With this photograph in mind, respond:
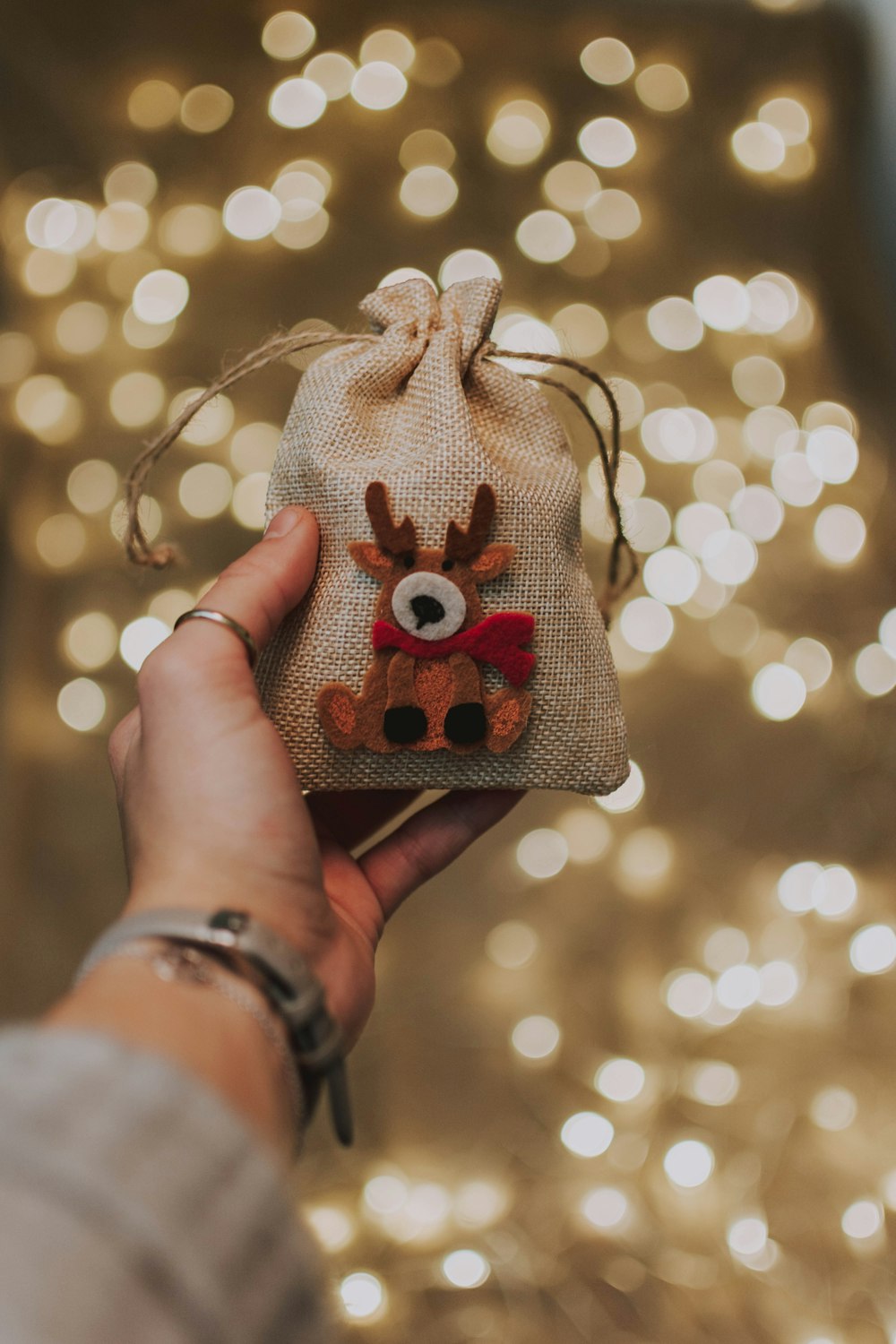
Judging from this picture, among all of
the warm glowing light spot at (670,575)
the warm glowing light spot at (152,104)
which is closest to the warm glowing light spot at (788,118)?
the warm glowing light spot at (670,575)

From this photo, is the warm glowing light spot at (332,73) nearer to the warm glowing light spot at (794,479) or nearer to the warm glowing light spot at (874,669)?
the warm glowing light spot at (794,479)

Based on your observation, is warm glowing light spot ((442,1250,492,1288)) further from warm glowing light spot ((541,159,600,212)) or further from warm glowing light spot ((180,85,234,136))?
warm glowing light spot ((180,85,234,136))

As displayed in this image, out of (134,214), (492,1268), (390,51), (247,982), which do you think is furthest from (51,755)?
(390,51)

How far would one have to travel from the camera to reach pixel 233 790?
0.62 meters

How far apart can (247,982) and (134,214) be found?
1225mm

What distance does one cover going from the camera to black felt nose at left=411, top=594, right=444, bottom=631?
69cm

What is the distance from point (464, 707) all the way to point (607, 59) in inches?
44.6

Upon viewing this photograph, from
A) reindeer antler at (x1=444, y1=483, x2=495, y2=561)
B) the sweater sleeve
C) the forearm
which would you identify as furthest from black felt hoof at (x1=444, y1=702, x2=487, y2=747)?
the sweater sleeve

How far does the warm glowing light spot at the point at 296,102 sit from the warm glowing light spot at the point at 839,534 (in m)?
0.92

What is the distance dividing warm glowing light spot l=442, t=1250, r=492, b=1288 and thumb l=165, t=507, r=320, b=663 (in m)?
0.82

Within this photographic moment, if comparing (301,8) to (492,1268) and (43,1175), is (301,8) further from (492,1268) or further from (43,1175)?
(492,1268)

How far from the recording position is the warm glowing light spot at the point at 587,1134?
1.22 meters

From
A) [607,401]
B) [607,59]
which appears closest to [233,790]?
[607,401]

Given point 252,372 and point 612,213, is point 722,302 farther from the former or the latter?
point 252,372
